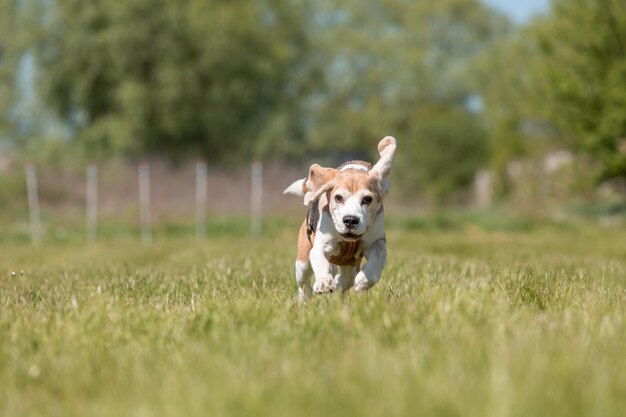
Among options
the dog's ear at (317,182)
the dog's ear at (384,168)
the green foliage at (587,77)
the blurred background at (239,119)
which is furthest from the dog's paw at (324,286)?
the green foliage at (587,77)

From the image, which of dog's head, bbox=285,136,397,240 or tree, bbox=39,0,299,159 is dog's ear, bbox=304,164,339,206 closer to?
dog's head, bbox=285,136,397,240

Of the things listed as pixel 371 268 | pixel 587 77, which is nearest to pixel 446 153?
pixel 587 77

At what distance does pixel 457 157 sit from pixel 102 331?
33326mm

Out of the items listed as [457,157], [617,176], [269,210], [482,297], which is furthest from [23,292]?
[457,157]

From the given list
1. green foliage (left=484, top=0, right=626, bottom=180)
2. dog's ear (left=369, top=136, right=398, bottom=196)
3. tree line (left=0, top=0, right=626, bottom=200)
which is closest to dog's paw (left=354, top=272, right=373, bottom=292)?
dog's ear (left=369, top=136, right=398, bottom=196)

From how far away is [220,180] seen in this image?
3291 cm

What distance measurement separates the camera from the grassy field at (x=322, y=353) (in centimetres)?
311

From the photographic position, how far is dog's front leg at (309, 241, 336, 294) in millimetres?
5824

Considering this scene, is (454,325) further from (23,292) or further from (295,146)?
(295,146)

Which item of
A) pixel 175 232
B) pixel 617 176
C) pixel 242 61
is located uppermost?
pixel 242 61

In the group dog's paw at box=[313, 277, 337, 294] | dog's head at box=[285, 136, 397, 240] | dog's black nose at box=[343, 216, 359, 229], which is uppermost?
dog's head at box=[285, 136, 397, 240]

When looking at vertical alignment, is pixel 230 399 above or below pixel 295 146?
below

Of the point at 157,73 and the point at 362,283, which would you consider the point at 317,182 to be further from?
the point at 157,73

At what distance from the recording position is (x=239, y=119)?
34.9m
